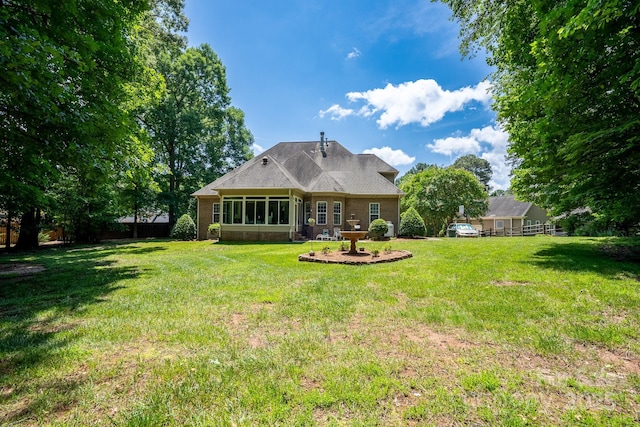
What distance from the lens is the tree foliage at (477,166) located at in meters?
66.8

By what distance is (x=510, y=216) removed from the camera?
39.6 metres

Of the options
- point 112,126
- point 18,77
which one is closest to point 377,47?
point 112,126

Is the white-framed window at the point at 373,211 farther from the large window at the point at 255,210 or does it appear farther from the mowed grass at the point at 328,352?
the mowed grass at the point at 328,352

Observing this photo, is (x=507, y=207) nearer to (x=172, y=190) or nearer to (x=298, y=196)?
(x=298, y=196)

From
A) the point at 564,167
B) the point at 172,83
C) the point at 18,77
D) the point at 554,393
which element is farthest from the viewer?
the point at 172,83

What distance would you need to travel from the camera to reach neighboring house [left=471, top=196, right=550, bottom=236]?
125 feet

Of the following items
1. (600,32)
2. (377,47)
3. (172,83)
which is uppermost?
(172,83)

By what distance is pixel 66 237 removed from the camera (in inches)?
890

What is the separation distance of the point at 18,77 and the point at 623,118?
1296cm

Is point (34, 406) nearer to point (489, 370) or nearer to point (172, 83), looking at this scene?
point (489, 370)

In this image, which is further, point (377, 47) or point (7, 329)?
point (377, 47)

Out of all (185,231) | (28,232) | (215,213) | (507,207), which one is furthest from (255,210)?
(507,207)

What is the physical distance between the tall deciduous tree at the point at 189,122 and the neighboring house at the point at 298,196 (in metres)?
8.74

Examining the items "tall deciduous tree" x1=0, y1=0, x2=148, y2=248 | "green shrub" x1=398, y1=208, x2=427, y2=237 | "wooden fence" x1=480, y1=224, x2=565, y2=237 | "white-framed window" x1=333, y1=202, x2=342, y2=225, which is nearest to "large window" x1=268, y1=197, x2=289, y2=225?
"white-framed window" x1=333, y1=202, x2=342, y2=225
